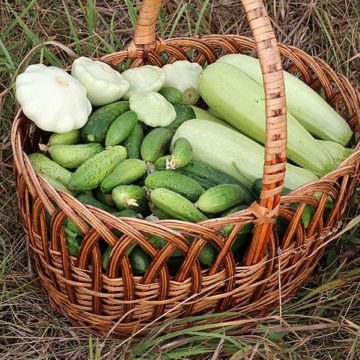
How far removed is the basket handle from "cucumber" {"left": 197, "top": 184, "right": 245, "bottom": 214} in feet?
0.32

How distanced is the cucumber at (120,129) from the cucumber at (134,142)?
0.04 ft

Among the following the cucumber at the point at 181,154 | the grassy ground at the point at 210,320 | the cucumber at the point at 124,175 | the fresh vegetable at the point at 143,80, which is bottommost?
the grassy ground at the point at 210,320

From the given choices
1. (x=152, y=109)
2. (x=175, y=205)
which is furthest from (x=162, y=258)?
(x=152, y=109)

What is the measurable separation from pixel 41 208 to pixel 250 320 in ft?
1.71

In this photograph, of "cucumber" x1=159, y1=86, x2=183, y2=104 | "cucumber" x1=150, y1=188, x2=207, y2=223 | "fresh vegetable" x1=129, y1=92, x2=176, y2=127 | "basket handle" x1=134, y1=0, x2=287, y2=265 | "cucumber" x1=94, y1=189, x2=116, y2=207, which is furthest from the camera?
"cucumber" x1=159, y1=86, x2=183, y2=104

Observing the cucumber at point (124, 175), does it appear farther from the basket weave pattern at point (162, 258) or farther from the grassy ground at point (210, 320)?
the grassy ground at point (210, 320)

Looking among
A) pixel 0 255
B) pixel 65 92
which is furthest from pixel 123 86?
pixel 0 255

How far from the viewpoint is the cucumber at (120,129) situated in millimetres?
1734

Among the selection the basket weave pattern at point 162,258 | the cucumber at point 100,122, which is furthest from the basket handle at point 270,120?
the cucumber at point 100,122

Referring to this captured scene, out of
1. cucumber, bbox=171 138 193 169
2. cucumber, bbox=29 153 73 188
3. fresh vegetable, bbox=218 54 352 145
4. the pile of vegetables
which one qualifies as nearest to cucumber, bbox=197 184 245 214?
the pile of vegetables

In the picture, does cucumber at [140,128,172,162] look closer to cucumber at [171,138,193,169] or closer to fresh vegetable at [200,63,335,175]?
cucumber at [171,138,193,169]

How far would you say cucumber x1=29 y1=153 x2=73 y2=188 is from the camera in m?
1.70

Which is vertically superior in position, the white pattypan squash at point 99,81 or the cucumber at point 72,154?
the white pattypan squash at point 99,81

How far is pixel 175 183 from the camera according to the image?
1629mm
